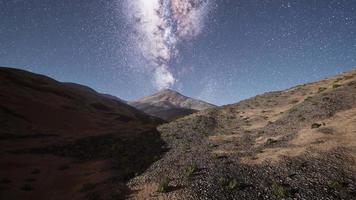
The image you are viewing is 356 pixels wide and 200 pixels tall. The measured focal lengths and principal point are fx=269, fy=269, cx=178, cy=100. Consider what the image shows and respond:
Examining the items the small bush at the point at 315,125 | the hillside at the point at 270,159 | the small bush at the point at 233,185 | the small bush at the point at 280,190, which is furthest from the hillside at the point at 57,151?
the small bush at the point at 315,125

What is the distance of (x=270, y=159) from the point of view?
81.8 feet

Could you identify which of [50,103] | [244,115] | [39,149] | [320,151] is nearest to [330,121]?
[320,151]

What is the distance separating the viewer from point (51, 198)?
21594mm

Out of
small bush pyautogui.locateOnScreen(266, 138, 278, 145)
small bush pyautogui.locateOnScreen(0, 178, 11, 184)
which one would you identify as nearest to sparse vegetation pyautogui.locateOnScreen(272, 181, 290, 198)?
small bush pyautogui.locateOnScreen(266, 138, 278, 145)

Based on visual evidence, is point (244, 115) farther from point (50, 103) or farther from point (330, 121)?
point (50, 103)

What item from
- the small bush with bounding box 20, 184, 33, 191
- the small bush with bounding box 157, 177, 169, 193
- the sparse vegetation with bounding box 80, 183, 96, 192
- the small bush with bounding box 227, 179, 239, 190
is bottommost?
the small bush with bounding box 20, 184, 33, 191

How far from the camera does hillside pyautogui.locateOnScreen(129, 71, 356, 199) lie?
19.5 meters

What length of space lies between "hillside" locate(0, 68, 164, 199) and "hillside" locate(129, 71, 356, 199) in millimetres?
3386

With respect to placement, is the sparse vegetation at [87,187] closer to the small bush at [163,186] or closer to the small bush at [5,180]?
the small bush at [163,186]

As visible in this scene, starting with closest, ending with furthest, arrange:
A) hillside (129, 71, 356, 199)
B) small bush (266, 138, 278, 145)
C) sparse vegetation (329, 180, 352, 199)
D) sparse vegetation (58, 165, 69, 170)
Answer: sparse vegetation (329, 180, 352, 199)
hillside (129, 71, 356, 199)
small bush (266, 138, 278, 145)
sparse vegetation (58, 165, 69, 170)

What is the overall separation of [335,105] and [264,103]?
20976mm

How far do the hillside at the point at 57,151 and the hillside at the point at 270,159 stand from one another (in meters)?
3.39

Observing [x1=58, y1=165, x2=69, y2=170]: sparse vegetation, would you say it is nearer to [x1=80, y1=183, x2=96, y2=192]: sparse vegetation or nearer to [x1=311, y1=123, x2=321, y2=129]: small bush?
[x1=80, y1=183, x2=96, y2=192]: sparse vegetation

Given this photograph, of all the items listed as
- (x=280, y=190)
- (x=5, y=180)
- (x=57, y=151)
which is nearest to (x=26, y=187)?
(x=5, y=180)
